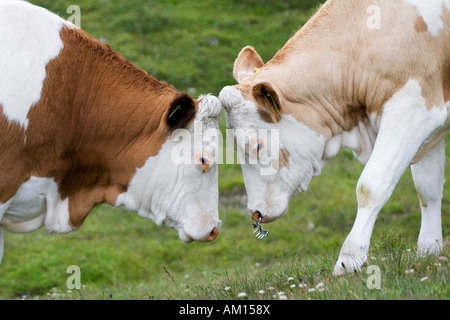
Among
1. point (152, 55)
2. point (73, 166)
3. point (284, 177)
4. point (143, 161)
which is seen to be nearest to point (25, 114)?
point (73, 166)

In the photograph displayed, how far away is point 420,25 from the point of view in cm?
652

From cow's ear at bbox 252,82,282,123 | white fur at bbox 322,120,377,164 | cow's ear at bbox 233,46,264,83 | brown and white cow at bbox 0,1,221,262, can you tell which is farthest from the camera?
cow's ear at bbox 233,46,264,83

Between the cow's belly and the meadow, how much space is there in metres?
1.62

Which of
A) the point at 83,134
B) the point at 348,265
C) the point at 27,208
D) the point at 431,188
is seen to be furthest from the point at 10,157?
the point at 431,188

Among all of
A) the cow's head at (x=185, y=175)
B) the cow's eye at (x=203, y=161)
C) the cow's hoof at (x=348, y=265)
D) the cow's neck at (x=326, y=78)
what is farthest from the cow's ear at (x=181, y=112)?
the cow's hoof at (x=348, y=265)

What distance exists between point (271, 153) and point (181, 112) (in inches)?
42.9

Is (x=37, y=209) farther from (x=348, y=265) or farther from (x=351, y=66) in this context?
(x=351, y=66)

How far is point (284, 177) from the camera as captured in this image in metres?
7.09

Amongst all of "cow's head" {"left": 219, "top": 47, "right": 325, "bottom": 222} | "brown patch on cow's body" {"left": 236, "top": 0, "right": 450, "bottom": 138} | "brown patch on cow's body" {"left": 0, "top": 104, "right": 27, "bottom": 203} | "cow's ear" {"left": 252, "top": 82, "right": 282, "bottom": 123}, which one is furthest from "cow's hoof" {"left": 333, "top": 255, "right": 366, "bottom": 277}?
"brown patch on cow's body" {"left": 0, "top": 104, "right": 27, "bottom": 203}

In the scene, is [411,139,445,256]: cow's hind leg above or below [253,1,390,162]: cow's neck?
below

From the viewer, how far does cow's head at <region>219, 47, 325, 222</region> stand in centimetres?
682

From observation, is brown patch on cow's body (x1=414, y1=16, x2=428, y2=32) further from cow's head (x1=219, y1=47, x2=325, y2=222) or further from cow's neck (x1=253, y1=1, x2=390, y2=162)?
cow's head (x1=219, y1=47, x2=325, y2=222)

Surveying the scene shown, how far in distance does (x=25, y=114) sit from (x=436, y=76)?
11.4 ft
